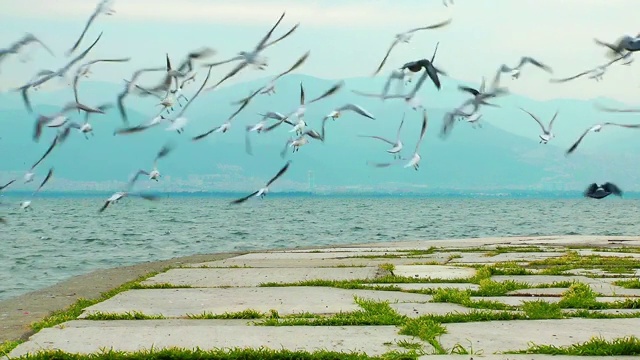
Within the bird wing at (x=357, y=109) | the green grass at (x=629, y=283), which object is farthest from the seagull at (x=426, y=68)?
the green grass at (x=629, y=283)

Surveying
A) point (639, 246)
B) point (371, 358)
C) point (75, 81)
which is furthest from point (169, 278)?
point (639, 246)

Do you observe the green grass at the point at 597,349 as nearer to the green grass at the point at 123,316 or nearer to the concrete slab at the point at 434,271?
the green grass at the point at 123,316

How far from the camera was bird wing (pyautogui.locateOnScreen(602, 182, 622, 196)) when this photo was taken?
1039cm

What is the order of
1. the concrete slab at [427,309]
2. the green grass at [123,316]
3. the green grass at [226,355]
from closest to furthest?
the green grass at [226,355], the concrete slab at [427,309], the green grass at [123,316]

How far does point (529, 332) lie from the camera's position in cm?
974

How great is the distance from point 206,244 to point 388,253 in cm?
2557

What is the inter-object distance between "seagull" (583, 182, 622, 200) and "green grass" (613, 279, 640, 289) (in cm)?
359

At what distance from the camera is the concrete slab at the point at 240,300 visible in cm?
1185

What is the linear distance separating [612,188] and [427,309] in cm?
268

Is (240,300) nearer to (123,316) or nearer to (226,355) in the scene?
(123,316)

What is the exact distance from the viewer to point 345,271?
56.2 feet

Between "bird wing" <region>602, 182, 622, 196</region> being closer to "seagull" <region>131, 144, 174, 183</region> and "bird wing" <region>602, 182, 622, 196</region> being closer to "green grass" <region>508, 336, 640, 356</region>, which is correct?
"green grass" <region>508, 336, 640, 356</region>

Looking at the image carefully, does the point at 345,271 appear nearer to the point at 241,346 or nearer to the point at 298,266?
the point at 298,266

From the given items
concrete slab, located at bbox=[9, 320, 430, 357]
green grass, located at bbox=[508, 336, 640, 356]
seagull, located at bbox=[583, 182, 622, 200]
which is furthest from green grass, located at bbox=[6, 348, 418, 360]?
seagull, located at bbox=[583, 182, 622, 200]
